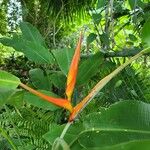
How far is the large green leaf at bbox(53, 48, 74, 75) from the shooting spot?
2.41 ft

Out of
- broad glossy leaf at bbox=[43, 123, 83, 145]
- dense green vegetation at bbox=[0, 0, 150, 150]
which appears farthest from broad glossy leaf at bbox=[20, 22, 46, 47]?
broad glossy leaf at bbox=[43, 123, 83, 145]

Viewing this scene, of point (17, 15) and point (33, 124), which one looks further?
point (17, 15)

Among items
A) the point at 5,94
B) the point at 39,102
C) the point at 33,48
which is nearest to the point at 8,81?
the point at 5,94

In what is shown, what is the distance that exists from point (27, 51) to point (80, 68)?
123 millimetres

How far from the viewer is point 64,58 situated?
76 centimetres

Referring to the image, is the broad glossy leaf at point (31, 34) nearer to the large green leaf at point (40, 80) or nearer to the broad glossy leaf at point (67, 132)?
the large green leaf at point (40, 80)

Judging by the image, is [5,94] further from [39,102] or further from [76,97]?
[76,97]

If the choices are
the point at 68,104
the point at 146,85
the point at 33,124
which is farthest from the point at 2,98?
the point at 146,85

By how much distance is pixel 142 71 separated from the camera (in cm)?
182

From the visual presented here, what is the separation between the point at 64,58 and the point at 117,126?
0.37m

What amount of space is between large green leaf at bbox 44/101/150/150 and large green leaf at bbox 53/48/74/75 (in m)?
0.30

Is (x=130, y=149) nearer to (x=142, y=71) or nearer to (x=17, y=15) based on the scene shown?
(x=142, y=71)

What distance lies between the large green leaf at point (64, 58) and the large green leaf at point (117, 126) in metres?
0.30

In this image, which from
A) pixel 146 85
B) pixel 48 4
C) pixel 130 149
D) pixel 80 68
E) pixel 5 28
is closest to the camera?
pixel 130 149
